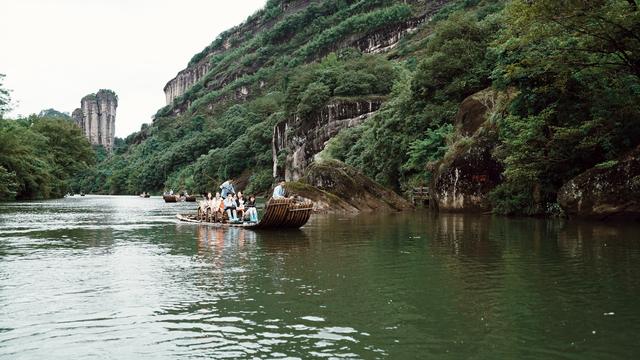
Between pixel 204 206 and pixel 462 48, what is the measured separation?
25004mm

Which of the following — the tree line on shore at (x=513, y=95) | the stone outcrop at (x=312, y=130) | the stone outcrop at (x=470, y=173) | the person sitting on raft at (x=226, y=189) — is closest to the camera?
the tree line on shore at (x=513, y=95)

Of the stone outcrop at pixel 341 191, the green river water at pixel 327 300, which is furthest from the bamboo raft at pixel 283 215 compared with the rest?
the stone outcrop at pixel 341 191

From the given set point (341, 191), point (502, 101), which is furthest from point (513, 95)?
point (341, 191)

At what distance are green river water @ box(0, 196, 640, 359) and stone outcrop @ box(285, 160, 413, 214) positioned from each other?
18.3 metres

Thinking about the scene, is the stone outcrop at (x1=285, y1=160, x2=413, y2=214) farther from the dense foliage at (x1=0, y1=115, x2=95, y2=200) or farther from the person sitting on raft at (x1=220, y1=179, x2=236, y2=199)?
the dense foliage at (x1=0, y1=115, x2=95, y2=200)

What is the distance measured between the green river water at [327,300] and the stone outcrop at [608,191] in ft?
18.4

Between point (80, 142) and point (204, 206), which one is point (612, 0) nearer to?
point (204, 206)

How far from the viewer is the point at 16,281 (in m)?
11.1

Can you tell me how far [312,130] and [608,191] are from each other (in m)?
57.3

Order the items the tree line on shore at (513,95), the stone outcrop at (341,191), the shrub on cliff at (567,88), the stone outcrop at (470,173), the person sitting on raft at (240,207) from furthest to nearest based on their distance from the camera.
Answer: the stone outcrop at (341,191)
the stone outcrop at (470,173)
the person sitting on raft at (240,207)
the tree line on shore at (513,95)
the shrub on cliff at (567,88)

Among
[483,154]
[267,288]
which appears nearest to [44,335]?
[267,288]

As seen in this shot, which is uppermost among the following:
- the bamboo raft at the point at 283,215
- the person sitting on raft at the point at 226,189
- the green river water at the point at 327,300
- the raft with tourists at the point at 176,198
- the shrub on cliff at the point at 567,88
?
the shrub on cliff at the point at 567,88

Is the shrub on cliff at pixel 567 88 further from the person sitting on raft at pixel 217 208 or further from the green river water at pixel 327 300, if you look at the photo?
the person sitting on raft at pixel 217 208

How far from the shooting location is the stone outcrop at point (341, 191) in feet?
118
